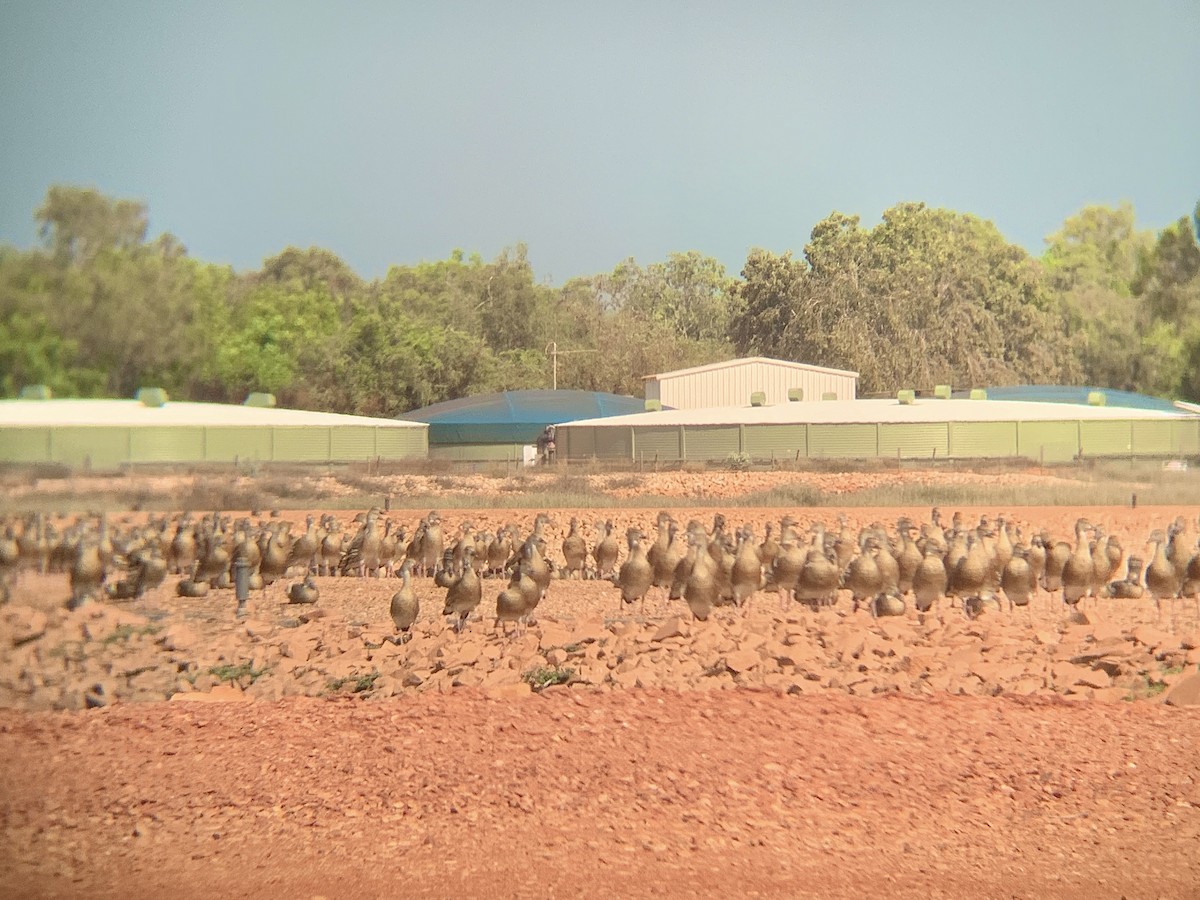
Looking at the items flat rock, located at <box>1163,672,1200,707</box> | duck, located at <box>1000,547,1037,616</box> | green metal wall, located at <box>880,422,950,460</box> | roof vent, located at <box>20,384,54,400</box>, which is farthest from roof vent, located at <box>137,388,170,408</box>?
green metal wall, located at <box>880,422,950,460</box>

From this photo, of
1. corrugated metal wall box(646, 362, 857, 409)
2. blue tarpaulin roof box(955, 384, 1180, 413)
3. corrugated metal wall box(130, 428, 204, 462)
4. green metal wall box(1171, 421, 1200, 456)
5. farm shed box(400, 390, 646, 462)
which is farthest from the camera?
corrugated metal wall box(646, 362, 857, 409)

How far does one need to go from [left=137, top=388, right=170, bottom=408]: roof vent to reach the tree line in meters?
0.27

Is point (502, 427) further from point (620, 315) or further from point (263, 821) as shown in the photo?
point (263, 821)

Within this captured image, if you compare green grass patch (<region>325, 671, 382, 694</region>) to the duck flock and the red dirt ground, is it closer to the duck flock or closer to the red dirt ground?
the red dirt ground

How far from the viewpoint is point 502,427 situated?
42.7 m

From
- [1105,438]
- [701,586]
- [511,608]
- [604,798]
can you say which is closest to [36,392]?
[511,608]

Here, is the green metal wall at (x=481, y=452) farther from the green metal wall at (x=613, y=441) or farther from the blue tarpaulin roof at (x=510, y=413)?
the green metal wall at (x=613, y=441)

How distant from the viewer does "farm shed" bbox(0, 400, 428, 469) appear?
14.6 meters

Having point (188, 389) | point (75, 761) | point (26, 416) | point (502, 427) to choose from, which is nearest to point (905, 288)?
point (502, 427)

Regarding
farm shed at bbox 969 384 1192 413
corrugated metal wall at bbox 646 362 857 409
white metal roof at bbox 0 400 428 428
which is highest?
corrugated metal wall at bbox 646 362 857 409

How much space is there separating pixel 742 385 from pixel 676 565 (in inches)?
1327

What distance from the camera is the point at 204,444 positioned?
20.6 m

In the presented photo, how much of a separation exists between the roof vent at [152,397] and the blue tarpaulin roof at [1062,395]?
3261 centimetres

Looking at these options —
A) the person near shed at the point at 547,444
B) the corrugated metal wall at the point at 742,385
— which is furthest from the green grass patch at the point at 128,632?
the corrugated metal wall at the point at 742,385
